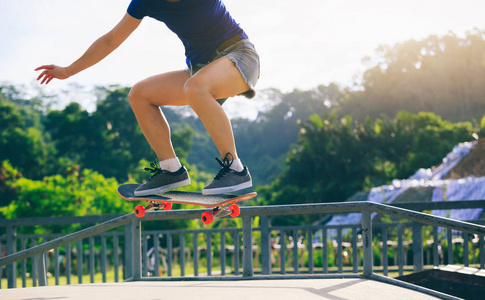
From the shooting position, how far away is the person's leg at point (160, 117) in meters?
3.61

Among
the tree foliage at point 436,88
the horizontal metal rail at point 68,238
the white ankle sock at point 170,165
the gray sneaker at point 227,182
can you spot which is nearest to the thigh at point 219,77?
the gray sneaker at point 227,182

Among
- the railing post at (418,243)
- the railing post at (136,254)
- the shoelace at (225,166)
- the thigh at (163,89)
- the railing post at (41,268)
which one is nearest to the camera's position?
the shoelace at (225,166)

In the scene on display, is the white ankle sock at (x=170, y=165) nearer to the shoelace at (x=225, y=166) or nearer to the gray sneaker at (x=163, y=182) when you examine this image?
the gray sneaker at (x=163, y=182)

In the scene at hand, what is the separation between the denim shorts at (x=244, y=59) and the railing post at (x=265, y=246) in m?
2.26

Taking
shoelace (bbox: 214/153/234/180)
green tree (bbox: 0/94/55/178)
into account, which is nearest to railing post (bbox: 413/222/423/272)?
shoelace (bbox: 214/153/234/180)

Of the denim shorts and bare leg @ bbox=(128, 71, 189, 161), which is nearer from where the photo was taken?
the denim shorts

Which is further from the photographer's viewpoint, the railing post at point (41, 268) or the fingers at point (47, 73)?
the railing post at point (41, 268)

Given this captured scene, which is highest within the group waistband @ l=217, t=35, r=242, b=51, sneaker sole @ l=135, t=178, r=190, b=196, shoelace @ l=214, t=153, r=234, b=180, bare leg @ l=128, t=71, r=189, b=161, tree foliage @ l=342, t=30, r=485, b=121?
tree foliage @ l=342, t=30, r=485, b=121

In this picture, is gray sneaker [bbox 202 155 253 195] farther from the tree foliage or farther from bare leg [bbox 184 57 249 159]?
the tree foliage

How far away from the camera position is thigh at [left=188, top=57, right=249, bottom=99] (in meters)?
3.28

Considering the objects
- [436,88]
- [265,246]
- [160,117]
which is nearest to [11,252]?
[265,246]

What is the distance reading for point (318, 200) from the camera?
115ft

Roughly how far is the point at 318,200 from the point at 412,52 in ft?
109

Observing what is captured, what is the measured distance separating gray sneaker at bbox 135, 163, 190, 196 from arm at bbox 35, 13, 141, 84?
33.5 inches
